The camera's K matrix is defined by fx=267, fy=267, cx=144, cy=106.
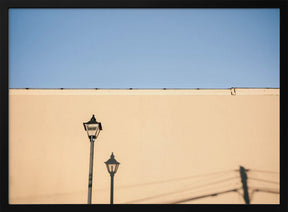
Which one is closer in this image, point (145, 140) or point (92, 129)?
point (92, 129)

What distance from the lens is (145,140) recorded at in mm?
6258

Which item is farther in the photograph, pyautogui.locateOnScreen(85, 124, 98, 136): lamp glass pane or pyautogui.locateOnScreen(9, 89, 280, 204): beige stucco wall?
pyautogui.locateOnScreen(9, 89, 280, 204): beige stucco wall

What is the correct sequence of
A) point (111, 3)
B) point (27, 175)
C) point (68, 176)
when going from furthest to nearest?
point (68, 176) → point (27, 175) → point (111, 3)

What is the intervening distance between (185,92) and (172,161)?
1.70m

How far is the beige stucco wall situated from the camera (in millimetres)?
5859

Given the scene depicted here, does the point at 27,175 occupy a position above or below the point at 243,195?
above

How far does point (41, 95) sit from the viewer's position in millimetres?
6461

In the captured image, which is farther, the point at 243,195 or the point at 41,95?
the point at 41,95

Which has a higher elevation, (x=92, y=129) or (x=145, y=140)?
(x=92, y=129)

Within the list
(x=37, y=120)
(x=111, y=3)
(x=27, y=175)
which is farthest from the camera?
(x=37, y=120)

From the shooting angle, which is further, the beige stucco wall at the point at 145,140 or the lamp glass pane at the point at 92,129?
the beige stucco wall at the point at 145,140

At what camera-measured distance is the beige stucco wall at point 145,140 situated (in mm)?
5859

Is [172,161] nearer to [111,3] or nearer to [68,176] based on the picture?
[68,176]
